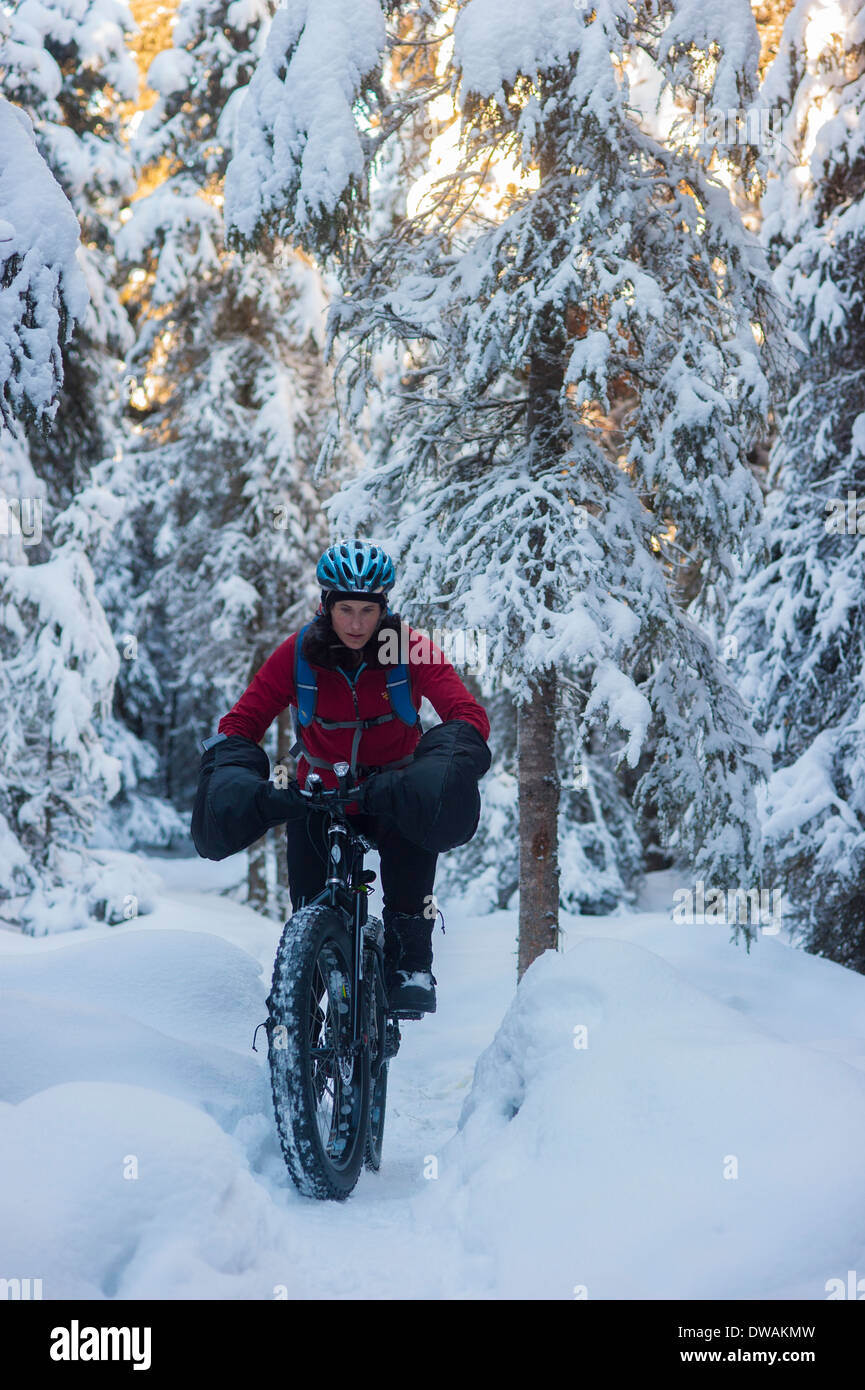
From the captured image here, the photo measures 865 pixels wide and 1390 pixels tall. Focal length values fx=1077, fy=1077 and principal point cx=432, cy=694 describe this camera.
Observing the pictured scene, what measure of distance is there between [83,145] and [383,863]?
1279 centimetres

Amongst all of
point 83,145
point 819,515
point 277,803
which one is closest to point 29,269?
point 277,803

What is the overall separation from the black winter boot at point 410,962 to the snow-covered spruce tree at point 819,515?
471 centimetres

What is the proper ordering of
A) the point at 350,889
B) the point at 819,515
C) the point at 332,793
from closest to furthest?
1. the point at 332,793
2. the point at 350,889
3. the point at 819,515

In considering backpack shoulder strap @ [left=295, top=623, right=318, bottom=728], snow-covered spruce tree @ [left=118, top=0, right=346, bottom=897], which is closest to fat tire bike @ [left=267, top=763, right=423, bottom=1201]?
backpack shoulder strap @ [left=295, top=623, right=318, bottom=728]

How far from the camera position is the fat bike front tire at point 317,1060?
11.8ft

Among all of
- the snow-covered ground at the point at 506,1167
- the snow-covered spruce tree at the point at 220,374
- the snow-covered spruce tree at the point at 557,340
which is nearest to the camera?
the snow-covered ground at the point at 506,1167

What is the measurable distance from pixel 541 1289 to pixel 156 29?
24.2 m

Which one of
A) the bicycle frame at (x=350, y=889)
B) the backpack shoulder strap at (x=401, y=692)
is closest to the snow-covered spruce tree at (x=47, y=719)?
the backpack shoulder strap at (x=401, y=692)

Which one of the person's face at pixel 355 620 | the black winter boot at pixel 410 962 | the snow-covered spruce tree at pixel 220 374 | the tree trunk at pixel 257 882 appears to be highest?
the snow-covered spruce tree at pixel 220 374

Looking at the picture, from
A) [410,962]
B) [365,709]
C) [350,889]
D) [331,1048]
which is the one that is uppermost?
[365,709]

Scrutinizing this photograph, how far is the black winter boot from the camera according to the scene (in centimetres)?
466

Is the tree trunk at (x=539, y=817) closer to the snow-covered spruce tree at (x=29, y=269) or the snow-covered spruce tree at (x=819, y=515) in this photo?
the snow-covered spruce tree at (x=819, y=515)

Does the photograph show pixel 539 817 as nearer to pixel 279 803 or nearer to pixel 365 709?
pixel 365 709

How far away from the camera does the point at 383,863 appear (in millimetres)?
4668
